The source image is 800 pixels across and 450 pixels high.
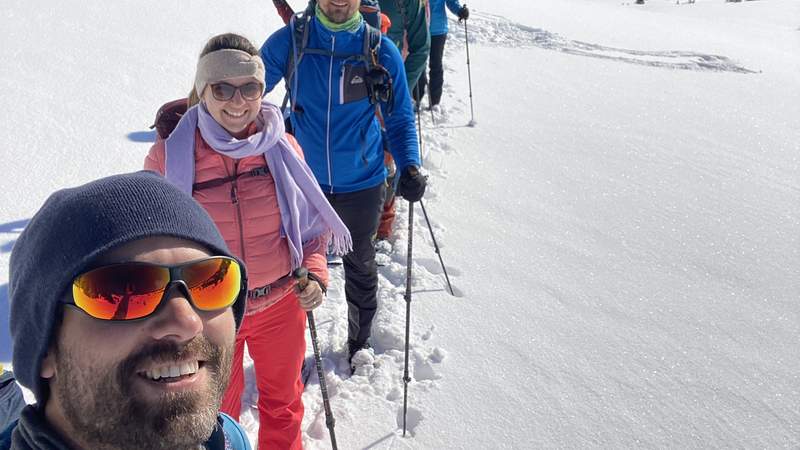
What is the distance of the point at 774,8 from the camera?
1958 cm

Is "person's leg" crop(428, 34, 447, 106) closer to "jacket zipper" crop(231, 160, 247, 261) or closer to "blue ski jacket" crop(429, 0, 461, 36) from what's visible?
"blue ski jacket" crop(429, 0, 461, 36)

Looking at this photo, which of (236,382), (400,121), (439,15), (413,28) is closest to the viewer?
(236,382)

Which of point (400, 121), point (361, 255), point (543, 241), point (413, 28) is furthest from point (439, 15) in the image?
point (361, 255)

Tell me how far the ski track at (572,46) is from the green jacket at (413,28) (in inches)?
275

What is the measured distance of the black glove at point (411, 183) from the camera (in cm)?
282

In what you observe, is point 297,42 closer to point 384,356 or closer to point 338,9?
point 338,9

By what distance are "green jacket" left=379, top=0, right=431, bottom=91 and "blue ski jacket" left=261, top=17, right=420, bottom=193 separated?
193 centimetres

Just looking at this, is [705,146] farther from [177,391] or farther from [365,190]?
[177,391]

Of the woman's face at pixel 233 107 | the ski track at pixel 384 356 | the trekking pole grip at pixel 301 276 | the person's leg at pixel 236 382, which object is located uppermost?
the woman's face at pixel 233 107

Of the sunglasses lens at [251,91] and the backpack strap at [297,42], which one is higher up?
the backpack strap at [297,42]

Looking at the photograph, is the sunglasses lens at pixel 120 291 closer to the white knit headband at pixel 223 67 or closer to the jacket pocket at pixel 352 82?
the white knit headband at pixel 223 67

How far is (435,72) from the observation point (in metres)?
7.23

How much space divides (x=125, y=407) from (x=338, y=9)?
2172 mm

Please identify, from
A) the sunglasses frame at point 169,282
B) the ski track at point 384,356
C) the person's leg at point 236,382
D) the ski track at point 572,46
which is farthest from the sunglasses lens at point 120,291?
the ski track at point 572,46
